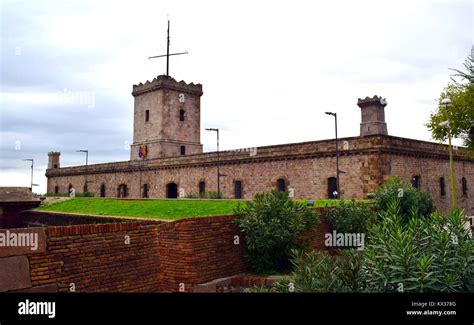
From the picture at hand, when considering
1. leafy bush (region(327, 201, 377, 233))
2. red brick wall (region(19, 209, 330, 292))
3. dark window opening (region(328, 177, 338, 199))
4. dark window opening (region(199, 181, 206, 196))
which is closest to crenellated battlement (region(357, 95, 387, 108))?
dark window opening (region(328, 177, 338, 199))

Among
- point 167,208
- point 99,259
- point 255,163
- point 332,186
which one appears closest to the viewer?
point 99,259

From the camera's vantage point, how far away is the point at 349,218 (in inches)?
529

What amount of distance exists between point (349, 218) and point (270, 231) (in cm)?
432

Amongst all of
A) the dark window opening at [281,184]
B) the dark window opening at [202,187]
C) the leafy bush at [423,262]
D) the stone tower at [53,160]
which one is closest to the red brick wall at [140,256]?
the leafy bush at [423,262]

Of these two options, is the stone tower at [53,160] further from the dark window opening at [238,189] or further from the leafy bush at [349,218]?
the leafy bush at [349,218]

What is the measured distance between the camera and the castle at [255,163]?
24.5m

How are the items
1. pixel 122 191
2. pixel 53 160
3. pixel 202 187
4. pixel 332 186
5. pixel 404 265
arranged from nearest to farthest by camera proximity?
pixel 404 265
pixel 332 186
pixel 202 187
pixel 122 191
pixel 53 160

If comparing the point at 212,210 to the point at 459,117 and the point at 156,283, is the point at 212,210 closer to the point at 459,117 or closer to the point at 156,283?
the point at 156,283

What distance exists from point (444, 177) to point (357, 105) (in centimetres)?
945

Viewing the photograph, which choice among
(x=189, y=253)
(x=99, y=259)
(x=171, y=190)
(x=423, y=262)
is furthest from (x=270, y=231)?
(x=171, y=190)

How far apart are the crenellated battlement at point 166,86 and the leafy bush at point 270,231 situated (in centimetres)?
3340

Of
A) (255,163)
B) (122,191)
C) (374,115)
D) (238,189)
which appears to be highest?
(374,115)

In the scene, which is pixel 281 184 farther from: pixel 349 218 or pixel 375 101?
pixel 349 218
